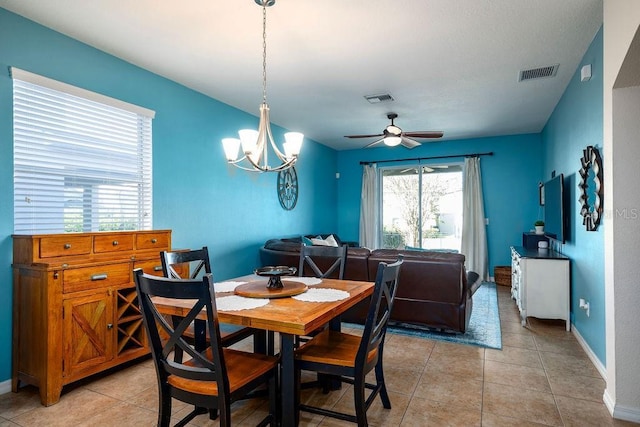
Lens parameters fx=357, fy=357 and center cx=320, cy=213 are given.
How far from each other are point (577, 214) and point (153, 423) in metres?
3.92

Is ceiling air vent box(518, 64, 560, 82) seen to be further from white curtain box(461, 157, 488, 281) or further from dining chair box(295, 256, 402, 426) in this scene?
white curtain box(461, 157, 488, 281)

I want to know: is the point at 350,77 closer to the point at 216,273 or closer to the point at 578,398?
the point at 216,273

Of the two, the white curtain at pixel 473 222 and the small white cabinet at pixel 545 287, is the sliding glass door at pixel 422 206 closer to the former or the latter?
the white curtain at pixel 473 222

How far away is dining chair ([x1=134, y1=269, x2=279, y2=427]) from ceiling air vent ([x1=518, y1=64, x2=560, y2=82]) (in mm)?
3637

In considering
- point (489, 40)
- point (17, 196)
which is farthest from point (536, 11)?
point (17, 196)

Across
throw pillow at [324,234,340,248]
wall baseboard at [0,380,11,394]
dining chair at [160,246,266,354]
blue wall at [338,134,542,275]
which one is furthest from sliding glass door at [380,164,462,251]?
wall baseboard at [0,380,11,394]

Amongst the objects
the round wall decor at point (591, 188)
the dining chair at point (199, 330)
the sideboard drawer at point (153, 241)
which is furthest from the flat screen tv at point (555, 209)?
the sideboard drawer at point (153, 241)

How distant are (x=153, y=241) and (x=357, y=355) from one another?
2093 mm

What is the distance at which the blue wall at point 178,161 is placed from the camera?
2494 millimetres

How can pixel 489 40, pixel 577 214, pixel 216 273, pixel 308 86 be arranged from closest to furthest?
1. pixel 489 40
2. pixel 577 214
3. pixel 308 86
4. pixel 216 273

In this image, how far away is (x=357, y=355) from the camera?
5.91ft

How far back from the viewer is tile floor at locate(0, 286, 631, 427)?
213cm

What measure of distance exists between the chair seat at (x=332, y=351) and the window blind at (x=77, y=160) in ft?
7.20

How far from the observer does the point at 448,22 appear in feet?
8.64
